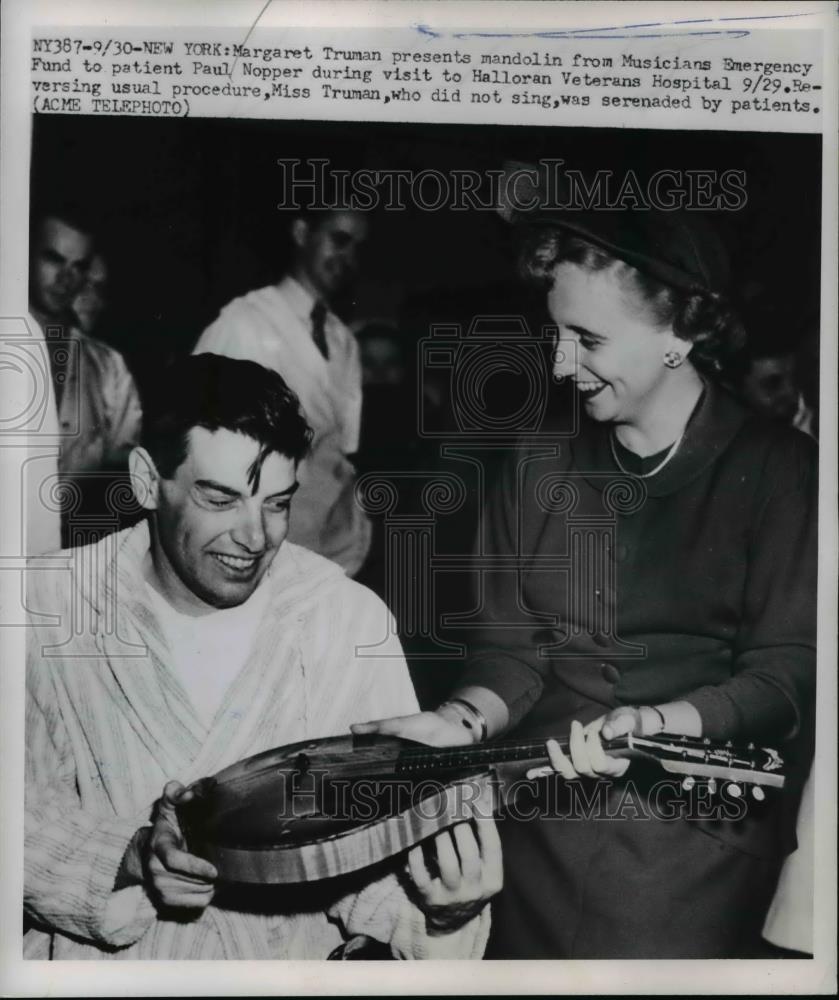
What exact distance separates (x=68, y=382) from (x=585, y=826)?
97cm

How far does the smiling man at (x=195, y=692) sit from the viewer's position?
1443 mm

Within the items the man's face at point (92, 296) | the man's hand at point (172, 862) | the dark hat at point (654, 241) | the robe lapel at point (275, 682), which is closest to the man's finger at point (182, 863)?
the man's hand at point (172, 862)

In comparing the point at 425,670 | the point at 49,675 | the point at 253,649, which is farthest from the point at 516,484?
the point at 49,675

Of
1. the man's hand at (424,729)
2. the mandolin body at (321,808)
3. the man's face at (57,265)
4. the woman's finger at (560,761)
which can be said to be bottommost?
the mandolin body at (321,808)

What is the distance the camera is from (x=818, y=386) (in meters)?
1.50

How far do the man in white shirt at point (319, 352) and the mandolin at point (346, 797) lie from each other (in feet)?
0.89

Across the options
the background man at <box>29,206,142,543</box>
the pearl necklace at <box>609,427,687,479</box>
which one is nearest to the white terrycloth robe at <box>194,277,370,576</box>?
the background man at <box>29,206,142,543</box>

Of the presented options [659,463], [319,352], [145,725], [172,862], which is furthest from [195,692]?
[659,463]

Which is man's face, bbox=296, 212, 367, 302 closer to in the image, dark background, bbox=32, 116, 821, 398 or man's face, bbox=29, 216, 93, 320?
dark background, bbox=32, 116, 821, 398

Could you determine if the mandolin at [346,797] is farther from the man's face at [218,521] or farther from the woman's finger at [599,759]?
the man's face at [218,521]

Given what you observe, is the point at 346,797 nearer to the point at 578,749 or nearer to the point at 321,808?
the point at 321,808

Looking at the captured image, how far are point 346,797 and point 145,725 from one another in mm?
301

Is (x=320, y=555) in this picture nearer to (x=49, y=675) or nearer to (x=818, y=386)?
(x=49, y=675)

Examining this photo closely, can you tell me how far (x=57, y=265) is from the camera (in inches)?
57.1
